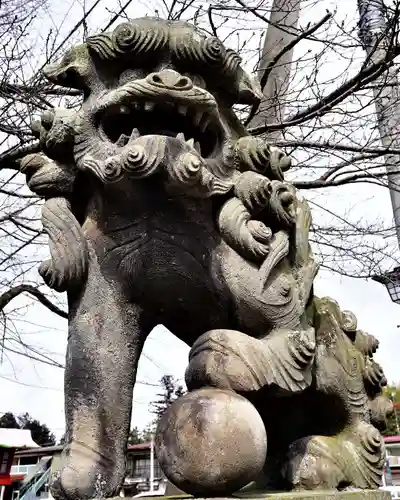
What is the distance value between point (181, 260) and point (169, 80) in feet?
1.51

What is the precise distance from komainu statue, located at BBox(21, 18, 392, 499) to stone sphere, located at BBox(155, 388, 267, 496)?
0.34 ft

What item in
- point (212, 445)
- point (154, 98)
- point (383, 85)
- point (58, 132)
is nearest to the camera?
point (212, 445)

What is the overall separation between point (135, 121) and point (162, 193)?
23 centimetres

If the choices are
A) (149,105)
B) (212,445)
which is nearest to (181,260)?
(149,105)

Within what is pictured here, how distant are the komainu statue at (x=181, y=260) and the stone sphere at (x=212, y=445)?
0.34 ft

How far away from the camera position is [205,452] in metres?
1.02

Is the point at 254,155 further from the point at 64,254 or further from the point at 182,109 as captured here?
the point at 64,254

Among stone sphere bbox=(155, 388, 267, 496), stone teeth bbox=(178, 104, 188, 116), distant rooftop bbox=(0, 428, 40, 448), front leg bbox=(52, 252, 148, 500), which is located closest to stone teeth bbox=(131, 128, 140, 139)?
stone teeth bbox=(178, 104, 188, 116)

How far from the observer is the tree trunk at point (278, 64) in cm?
374

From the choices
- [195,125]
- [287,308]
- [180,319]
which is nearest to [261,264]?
[287,308]

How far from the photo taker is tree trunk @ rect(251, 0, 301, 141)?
3.74 metres

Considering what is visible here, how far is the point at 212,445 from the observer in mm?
1025

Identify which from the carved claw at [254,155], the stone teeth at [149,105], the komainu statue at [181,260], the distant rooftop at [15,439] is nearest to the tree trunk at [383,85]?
the carved claw at [254,155]

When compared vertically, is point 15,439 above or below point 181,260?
above
